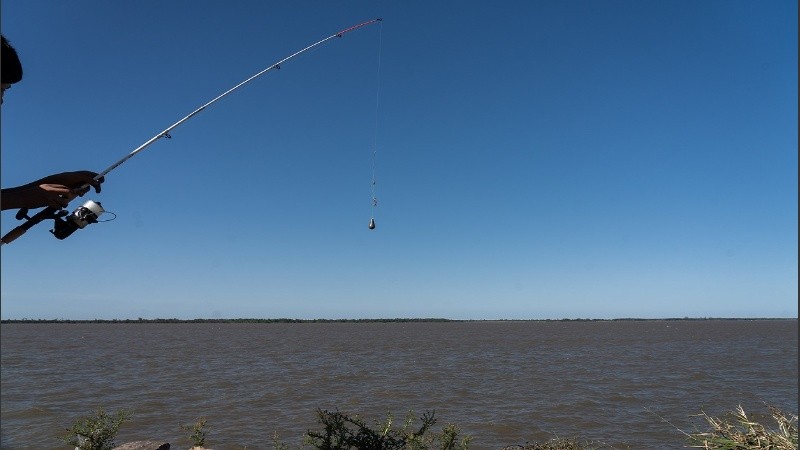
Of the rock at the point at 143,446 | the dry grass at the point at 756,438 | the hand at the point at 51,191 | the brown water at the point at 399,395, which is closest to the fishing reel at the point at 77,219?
the hand at the point at 51,191

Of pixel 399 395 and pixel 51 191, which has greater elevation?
pixel 51 191

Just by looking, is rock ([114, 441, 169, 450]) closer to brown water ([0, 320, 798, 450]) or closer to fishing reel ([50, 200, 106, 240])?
brown water ([0, 320, 798, 450])

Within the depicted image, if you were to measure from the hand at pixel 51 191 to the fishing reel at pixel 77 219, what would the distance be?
72cm

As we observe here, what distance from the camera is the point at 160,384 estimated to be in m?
22.3

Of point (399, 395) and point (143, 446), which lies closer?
point (143, 446)

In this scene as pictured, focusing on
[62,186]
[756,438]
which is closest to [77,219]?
[62,186]

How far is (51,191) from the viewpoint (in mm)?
2381

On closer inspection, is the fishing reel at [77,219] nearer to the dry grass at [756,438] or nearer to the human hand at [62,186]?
the human hand at [62,186]

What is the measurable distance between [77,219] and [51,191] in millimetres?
1088

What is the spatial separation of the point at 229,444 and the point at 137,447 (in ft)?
13.4

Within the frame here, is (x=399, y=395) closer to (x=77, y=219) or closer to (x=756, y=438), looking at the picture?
(x=756, y=438)

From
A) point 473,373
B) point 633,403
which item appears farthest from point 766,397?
point 473,373

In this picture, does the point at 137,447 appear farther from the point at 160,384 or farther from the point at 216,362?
the point at 216,362

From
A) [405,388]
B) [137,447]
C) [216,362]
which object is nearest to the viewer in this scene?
[137,447]
